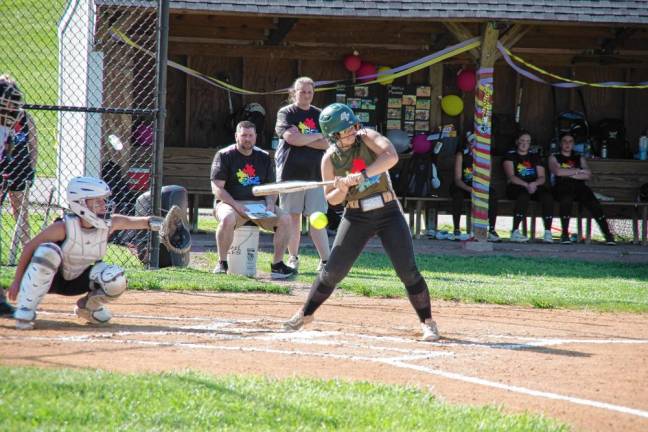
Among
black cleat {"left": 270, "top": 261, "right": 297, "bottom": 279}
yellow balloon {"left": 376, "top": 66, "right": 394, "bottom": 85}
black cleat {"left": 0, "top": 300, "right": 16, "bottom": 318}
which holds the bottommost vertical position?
black cleat {"left": 270, "top": 261, "right": 297, "bottom": 279}

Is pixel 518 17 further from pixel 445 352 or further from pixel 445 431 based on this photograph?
pixel 445 431

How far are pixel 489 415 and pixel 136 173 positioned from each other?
1050cm

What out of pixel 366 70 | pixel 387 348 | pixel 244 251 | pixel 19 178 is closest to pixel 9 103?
pixel 19 178

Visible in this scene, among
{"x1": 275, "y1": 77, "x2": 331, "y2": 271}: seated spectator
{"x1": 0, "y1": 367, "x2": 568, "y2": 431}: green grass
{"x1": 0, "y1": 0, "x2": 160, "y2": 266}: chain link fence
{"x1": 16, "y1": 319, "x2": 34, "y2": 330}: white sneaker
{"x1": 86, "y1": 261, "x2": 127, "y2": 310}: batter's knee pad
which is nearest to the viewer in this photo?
{"x1": 0, "y1": 367, "x2": 568, "y2": 431}: green grass

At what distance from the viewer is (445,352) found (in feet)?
23.2

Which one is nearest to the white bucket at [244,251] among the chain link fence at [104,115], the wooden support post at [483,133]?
the chain link fence at [104,115]

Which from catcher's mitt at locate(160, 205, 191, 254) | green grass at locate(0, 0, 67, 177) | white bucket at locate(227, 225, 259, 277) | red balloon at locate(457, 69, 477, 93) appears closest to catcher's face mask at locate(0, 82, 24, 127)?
catcher's mitt at locate(160, 205, 191, 254)

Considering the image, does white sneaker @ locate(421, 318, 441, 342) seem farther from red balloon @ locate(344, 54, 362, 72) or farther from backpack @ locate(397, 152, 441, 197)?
red balloon @ locate(344, 54, 362, 72)

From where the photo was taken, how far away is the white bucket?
11.2m

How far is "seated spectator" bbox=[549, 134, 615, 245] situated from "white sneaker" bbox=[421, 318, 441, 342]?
952 cm

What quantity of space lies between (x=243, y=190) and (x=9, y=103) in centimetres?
358

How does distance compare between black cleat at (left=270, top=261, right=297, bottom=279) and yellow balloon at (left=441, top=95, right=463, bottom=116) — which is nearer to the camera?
black cleat at (left=270, top=261, right=297, bottom=279)

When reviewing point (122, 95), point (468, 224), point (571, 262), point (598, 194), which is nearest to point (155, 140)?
point (122, 95)

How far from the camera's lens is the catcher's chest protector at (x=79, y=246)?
24.7 ft
